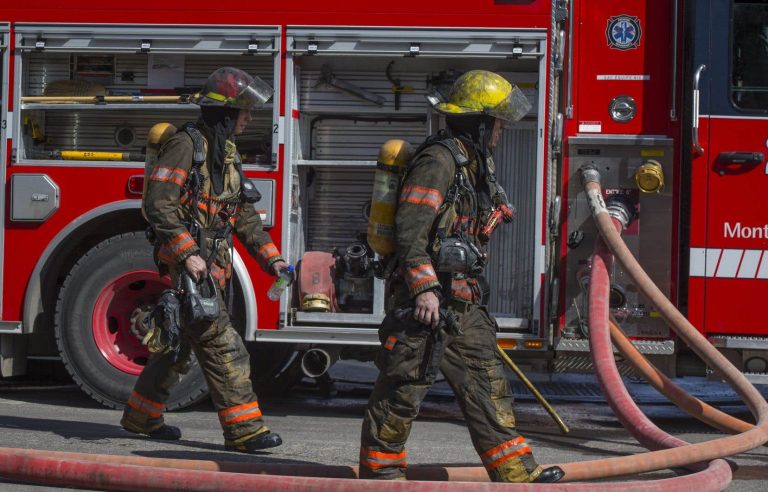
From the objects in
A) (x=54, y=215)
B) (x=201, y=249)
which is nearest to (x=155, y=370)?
(x=201, y=249)

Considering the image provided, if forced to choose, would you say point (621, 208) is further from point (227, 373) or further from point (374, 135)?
point (227, 373)

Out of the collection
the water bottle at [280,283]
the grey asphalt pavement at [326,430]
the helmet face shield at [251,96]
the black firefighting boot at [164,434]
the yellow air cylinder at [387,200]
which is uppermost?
the helmet face shield at [251,96]

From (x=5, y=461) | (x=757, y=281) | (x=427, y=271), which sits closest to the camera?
(x=427, y=271)

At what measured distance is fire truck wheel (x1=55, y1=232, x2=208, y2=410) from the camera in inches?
277

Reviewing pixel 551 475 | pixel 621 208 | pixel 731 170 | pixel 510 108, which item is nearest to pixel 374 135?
pixel 621 208

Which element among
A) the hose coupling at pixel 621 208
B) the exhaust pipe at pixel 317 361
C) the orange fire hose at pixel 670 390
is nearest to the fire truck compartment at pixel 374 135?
the exhaust pipe at pixel 317 361

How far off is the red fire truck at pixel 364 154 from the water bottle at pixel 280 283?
1.11 metres

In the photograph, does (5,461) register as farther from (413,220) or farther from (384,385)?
(413,220)

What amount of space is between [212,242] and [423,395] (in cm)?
162

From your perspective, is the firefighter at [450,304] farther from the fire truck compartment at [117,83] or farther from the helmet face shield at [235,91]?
the fire truck compartment at [117,83]

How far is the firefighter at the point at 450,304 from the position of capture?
4551mm

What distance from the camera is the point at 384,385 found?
15.1 ft

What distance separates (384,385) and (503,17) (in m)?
2.93

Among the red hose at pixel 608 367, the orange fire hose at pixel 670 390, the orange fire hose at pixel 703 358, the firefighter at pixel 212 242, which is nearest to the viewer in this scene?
the orange fire hose at pixel 703 358
